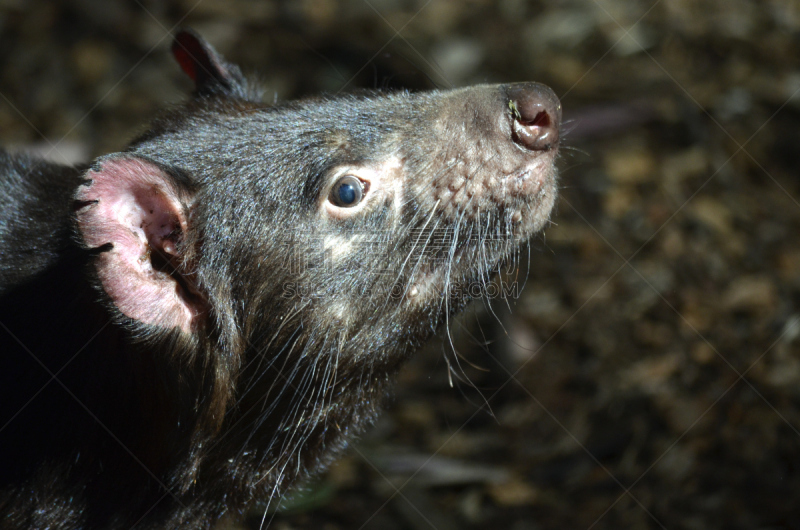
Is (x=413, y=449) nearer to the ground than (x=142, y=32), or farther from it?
nearer to the ground

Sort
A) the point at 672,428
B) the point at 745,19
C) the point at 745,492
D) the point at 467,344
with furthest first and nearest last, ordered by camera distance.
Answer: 1. the point at 745,19
2. the point at 467,344
3. the point at 672,428
4. the point at 745,492

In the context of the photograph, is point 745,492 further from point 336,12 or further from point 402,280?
point 336,12

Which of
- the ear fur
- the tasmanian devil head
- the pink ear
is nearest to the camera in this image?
the pink ear

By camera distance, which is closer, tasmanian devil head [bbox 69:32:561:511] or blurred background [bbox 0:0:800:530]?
tasmanian devil head [bbox 69:32:561:511]

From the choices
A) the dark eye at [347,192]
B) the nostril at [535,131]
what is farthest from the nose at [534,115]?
the dark eye at [347,192]

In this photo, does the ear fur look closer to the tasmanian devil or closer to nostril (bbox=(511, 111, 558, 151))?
the tasmanian devil

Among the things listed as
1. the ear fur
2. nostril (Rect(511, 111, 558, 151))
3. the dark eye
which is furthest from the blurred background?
the dark eye

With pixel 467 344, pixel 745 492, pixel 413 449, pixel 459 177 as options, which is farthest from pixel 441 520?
pixel 459 177
